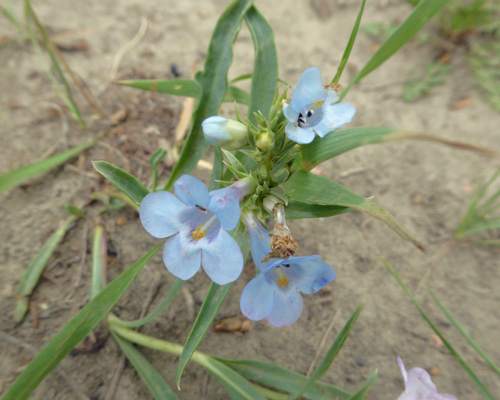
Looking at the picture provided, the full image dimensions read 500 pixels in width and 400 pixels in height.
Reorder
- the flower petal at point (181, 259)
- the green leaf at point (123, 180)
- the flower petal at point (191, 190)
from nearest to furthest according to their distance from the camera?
1. the flower petal at point (191, 190)
2. the flower petal at point (181, 259)
3. the green leaf at point (123, 180)

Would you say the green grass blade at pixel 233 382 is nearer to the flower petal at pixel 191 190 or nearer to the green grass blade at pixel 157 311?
the green grass blade at pixel 157 311

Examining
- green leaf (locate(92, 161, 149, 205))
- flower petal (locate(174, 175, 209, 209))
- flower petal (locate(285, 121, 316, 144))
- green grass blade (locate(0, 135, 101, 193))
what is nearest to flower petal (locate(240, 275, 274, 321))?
flower petal (locate(174, 175, 209, 209))

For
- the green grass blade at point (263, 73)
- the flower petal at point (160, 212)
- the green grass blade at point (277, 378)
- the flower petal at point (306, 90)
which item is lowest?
the green grass blade at point (277, 378)

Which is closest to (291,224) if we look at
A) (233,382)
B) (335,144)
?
(335,144)

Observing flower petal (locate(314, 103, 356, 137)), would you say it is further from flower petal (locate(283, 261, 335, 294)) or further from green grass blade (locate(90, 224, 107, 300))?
green grass blade (locate(90, 224, 107, 300))

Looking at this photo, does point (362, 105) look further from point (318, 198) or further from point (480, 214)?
point (318, 198)

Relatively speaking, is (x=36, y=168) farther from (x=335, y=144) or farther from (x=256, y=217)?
(x=335, y=144)

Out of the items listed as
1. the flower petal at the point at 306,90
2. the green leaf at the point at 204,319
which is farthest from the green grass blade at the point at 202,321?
the flower petal at the point at 306,90
